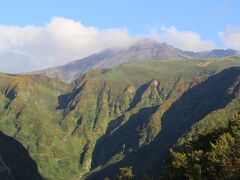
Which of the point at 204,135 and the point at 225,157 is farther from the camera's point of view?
the point at 204,135

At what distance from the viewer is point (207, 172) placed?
12025cm

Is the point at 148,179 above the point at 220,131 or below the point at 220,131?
below

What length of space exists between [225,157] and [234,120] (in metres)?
19.3

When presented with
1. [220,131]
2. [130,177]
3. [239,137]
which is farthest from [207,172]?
[130,177]

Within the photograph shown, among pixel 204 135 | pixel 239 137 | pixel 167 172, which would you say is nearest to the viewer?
pixel 239 137

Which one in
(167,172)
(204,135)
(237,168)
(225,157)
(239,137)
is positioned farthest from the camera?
(204,135)

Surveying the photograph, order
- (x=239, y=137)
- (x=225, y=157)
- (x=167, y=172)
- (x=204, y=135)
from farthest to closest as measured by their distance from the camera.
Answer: (x=204, y=135) < (x=167, y=172) < (x=239, y=137) < (x=225, y=157)

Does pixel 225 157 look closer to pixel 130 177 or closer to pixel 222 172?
pixel 222 172

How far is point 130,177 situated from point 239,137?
40.3m

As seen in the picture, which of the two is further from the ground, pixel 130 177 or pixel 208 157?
pixel 208 157

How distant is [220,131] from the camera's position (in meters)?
140

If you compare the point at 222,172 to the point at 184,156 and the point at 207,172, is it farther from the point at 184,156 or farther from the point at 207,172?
the point at 184,156

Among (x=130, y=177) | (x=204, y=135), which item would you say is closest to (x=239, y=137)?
(x=204, y=135)

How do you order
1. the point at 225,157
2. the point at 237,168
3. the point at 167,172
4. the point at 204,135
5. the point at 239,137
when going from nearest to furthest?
the point at 237,168
the point at 225,157
the point at 239,137
the point at 167,172
the point at 204,135
